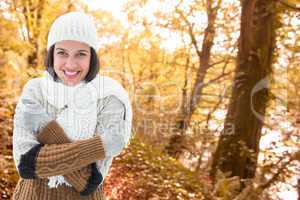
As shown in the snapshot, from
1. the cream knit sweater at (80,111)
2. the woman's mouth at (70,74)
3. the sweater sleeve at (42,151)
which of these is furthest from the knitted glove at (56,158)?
the woman's mouth at (70,74)

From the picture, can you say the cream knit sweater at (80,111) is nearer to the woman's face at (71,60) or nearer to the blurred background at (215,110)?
the woman's face at (71,60)

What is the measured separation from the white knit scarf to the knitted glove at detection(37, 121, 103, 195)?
3.0 inches

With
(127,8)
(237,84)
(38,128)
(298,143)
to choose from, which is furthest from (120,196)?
(127,8)

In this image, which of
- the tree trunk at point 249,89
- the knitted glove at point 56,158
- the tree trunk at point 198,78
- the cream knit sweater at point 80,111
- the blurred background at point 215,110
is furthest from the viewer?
the tree trunk at point 198,78

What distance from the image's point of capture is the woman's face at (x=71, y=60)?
1911mm

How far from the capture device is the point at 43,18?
13.0m

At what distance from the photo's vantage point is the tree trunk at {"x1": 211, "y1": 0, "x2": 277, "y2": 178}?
6.71 m

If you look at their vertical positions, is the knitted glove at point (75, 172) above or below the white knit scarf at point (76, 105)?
below

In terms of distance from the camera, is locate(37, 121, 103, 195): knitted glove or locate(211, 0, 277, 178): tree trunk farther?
locate(211, 0, 277, 178): tree trunk

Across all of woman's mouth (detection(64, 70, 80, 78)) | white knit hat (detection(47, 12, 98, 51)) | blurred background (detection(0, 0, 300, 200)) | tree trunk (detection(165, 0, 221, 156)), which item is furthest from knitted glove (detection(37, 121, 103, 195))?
tree trunk (detection(165, 0, 221, 156))

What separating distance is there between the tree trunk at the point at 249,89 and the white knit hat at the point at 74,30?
206 inches

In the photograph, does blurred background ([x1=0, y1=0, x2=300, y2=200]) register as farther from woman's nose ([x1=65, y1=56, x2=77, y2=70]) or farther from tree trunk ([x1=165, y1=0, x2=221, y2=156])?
woman's nose ([x1=65, y1=56, x2=77, y2=70])

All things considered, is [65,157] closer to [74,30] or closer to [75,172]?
[75,172]

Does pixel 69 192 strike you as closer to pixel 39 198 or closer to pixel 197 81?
pixel 39 198
